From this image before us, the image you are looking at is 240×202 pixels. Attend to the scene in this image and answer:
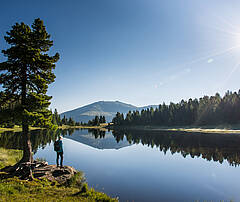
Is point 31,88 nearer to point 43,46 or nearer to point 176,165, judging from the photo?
point 43,46

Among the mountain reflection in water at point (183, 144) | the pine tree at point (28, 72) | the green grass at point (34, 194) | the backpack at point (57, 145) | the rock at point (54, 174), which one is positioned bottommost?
the mountain reflection in water at point (183, 144)

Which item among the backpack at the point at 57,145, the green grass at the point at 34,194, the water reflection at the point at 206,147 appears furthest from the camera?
the water reflection at the point at 206,147

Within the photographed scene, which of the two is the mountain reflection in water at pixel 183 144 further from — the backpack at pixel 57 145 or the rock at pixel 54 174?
the rock at pixel 54 174

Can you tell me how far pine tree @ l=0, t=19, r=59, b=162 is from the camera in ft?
55.1

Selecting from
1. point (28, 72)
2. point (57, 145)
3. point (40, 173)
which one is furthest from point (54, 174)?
point (28, 72)

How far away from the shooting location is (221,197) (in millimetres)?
13422

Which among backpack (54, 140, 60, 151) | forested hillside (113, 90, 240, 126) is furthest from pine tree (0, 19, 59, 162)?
forested hillside (113, 90, 240, 126)

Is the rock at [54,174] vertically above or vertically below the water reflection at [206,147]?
above


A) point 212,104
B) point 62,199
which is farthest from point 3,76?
point 212,104

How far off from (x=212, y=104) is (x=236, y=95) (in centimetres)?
1532

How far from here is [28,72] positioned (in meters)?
18.3

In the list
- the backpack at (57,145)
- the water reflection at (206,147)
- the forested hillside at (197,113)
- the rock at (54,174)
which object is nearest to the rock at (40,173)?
the rock at (54,174)

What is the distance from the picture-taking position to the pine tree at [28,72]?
1680cm

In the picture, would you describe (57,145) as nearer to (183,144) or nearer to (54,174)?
(54,174)
